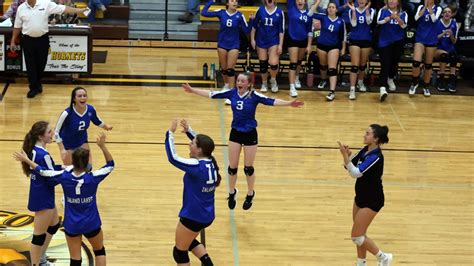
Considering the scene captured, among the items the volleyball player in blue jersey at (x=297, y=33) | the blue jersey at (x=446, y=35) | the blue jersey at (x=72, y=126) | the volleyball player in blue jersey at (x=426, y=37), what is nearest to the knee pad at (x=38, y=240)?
the blue jersey at (x=72, y=126)

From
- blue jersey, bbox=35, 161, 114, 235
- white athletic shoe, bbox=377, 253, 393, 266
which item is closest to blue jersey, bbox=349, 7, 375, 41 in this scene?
white athletic shoe, bbox=377, 253, 393, 266

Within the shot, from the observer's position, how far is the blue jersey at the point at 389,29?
16688 mm

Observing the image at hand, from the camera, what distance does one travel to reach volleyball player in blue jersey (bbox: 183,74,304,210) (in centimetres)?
1083

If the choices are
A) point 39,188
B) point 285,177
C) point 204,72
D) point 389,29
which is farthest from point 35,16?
point 39,188

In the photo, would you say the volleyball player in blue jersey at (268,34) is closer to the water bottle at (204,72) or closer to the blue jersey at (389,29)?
the water bottle at (204,72)

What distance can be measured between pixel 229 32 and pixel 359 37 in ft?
8.85

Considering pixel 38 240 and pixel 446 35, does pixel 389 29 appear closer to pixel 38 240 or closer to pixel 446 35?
pixel 446 35

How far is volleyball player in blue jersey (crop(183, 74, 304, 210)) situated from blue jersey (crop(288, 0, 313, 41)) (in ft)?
19.5

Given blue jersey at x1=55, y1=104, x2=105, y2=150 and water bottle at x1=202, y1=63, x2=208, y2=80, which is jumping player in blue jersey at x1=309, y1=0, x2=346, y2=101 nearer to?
water bottle at x1=202, y1=63, x2=208, y2=80

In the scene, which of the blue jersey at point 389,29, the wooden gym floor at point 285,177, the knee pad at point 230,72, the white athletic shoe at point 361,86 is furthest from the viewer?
the white athletic shoe at point 361,86

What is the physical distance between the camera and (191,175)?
28.1 feet

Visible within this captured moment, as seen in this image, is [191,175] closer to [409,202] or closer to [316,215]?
[316,215]

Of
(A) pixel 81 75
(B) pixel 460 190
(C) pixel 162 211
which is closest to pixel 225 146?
(C) pixel 162 211

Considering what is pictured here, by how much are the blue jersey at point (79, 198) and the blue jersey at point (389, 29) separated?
31.8 ft
